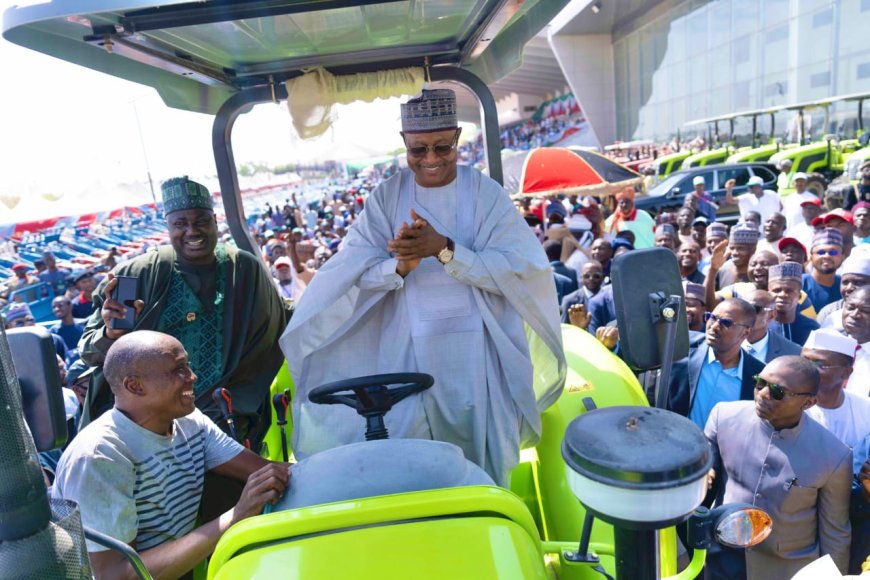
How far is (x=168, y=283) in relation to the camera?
306 centimetres

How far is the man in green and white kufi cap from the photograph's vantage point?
119 inches

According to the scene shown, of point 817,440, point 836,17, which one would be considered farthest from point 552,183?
point 836,17

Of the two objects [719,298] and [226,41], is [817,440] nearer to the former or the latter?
[719,298]

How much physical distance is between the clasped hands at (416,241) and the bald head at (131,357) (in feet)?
2.67

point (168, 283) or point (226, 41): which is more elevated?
point (226, 41)

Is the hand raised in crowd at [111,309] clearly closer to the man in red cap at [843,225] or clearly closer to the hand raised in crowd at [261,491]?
the hand raised in crowd at [261,491]

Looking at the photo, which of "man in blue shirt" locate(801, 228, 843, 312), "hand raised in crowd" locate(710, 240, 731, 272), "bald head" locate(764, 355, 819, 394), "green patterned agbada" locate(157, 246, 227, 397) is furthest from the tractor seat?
"hand raised in crowd" locate(710, 240, 731, 272)

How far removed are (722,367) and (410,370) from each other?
6.07ft

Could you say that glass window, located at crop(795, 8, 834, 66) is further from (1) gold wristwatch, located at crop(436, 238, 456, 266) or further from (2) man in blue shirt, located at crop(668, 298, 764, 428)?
(1) gold wristwatch, located at crop(436, 238, 456, 266)

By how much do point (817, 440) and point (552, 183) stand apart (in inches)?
325

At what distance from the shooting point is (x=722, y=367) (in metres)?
3.38

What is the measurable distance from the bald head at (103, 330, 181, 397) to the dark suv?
43.2 feet

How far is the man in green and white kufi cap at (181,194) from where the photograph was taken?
3.03m

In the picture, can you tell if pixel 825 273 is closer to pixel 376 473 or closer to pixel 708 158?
pixel 376 473
